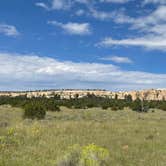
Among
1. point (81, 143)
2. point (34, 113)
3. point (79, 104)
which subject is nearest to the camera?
point (81, 143)

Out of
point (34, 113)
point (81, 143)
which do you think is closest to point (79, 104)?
point (34, 113)

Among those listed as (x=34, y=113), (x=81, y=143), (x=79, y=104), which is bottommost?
(x=79, y=104)

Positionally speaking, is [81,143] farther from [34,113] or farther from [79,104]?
[79,104]

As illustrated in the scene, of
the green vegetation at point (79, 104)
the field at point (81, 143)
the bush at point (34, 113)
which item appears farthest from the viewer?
the green vegetation at point (79, 104)

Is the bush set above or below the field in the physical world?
above

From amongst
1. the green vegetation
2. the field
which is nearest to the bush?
the field

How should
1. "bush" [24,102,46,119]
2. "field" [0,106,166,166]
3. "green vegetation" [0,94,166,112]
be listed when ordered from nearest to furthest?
1. "field" [0,106,166,166]
2. "bush" [24,102,46,119]
3. "green vegetation" [0,94,166,112]

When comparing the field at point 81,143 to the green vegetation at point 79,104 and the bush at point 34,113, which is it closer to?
the bush at point 34,113

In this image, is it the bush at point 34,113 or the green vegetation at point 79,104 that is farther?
the green vegetation at point 79,104

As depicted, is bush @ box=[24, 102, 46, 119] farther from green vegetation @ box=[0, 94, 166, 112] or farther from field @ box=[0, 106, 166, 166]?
Result: green vegetation @ box=[0, 94, 166, 112]

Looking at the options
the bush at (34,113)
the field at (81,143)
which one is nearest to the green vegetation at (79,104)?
the bush at (34,113)

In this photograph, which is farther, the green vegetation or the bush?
the green vegetation

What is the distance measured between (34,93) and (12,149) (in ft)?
564

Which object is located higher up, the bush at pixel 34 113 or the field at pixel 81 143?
the bush at pixel 34 113
